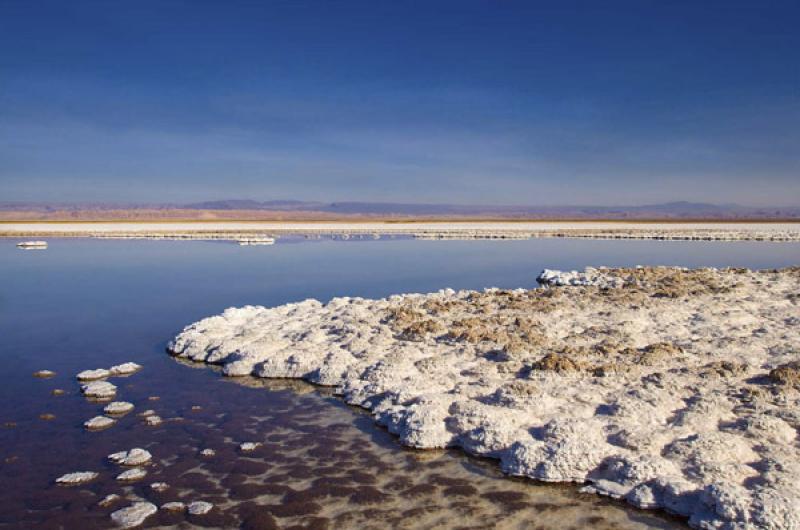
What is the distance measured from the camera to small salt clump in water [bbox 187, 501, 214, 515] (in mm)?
5137

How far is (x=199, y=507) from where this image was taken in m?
5.20

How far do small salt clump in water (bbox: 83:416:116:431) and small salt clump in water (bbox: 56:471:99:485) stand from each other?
3.86ft

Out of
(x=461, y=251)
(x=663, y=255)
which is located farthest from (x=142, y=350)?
(x=663, y=255)

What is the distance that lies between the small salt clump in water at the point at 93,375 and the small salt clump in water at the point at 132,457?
2783mm

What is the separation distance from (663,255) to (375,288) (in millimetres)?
15914

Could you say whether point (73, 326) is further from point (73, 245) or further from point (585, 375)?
point (73, 245)

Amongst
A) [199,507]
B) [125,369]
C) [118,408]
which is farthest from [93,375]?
[199,507]

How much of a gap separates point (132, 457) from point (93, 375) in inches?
120

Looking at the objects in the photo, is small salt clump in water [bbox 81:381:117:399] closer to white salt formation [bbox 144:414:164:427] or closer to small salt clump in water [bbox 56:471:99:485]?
white salt formation [bbox 144:414:164:427]

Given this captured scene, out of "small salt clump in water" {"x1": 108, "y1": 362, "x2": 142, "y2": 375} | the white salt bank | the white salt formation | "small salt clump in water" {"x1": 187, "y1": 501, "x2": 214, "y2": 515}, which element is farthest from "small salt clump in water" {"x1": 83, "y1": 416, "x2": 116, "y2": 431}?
"small salt clump in water" {"x1": 187, "y1": 501, "x2": 214, "y2": 515}

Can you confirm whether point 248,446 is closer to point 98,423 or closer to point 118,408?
point 98,423

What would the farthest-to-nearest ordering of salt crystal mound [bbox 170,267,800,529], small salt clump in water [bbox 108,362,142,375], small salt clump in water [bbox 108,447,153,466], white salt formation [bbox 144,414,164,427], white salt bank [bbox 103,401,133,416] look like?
small salt clump in water [bbox 108,362,142,375] → white salt bank [bbox 103,401,133,416] → white salt formation [bbox 144,414,164,427] → small salt clump in water [bbox 108,447,153,466] → salt crystal mound [bbox 170,267,800,529]

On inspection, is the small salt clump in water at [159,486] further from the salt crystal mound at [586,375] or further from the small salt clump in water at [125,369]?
the small salt clump in water at [125,369]

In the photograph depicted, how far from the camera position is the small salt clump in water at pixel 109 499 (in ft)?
17.2
